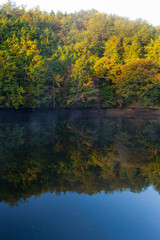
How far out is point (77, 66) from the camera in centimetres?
3525

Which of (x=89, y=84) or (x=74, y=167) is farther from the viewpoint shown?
(x=89, y=84)

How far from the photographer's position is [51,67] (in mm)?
33750

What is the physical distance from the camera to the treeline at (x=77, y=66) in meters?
30.0

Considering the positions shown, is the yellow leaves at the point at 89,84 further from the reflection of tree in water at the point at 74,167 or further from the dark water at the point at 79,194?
the dark water at the point at 79,194

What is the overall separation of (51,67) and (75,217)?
102 ft

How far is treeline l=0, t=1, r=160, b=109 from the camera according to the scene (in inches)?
1180

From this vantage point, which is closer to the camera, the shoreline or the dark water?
the dark water

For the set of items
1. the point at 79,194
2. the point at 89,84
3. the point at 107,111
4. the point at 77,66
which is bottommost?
the point at 79,194

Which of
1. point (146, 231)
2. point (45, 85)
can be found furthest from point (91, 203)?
point (45, 85)

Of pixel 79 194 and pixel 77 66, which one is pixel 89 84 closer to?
pixel 77 66

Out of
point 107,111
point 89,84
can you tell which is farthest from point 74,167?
point 107,111

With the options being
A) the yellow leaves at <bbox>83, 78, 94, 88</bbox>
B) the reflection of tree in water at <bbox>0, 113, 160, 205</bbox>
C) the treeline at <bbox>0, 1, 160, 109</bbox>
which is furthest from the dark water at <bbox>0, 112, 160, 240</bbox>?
the yellow leaves at <bbox>83, 78, 94, 88</bbox>

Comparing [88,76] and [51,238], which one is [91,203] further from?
[88,76]

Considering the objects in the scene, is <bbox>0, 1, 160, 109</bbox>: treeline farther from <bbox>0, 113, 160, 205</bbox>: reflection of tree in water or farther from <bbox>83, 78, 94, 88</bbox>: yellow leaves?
<bbox>0, 113, 160, 205</bbox>: reflection of tree in water
